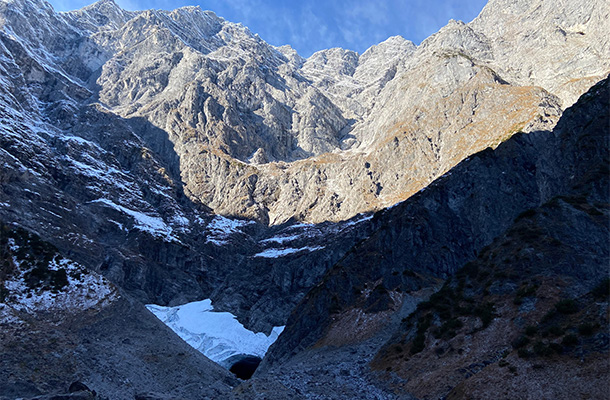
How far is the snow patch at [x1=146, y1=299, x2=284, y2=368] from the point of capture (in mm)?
89812

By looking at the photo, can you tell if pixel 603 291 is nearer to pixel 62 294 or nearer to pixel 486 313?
pixel 486 313

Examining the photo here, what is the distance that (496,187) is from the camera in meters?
76.5

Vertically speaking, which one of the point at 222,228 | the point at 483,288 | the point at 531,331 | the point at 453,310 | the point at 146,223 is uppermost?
the point at 222,228

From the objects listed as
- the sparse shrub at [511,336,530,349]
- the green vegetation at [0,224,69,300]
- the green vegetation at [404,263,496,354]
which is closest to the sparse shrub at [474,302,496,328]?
the green vegetation at [404,263,496,354]

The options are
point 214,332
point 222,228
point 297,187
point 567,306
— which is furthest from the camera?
point 297,187

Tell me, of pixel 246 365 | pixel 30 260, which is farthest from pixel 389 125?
pixel 30 260

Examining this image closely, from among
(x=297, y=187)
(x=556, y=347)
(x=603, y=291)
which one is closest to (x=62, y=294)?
(x=556, y=347)

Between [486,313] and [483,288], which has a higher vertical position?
[483,288]

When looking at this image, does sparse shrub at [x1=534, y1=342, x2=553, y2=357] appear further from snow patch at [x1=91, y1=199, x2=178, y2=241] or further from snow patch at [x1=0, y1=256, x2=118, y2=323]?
snow patch at [x1=91, y1=199, x2=178, y2=241]

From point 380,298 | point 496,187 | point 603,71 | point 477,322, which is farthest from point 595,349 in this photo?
point 603,71

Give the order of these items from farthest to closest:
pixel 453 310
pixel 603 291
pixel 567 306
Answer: pixel 453 310 < pixel 567 306 < pixel 603 291

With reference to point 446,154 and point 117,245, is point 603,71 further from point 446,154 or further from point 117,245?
point 117,245

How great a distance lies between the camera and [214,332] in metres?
97.7

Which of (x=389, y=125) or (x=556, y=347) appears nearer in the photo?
(x=556, y=347)
